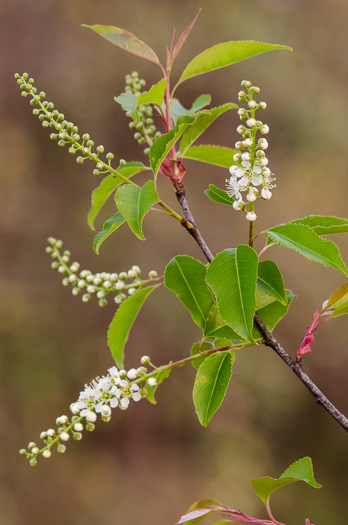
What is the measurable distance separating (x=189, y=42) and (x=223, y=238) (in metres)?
0.95

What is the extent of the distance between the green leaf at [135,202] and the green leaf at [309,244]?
14 centimetres

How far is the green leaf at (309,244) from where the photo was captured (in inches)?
23.8

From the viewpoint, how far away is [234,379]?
231cm

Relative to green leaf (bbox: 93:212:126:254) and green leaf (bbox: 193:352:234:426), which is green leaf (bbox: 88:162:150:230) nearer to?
green leaf (bbox: 93:212:126:254)

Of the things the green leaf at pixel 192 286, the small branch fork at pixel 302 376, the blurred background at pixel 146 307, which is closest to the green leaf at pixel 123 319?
the green leaf at pixel 192 286

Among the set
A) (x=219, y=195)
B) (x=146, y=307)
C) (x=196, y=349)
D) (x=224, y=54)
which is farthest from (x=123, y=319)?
(x=146, y=307)

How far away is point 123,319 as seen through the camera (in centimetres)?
80

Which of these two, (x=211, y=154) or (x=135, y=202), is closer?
Result: (x=135, y=202)

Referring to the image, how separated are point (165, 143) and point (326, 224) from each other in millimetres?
214

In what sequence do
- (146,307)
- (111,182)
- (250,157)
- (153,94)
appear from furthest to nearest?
(146,307), (111,182), (153,94), (250,157)

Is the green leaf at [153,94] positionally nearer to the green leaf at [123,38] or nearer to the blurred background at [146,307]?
the green leaf at [123,38]

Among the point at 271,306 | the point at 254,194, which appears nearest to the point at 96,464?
the point at 271,306

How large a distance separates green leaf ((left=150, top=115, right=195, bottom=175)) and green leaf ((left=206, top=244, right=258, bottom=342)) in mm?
137

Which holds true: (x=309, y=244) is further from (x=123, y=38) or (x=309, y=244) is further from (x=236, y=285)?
(x=123, y=38)
